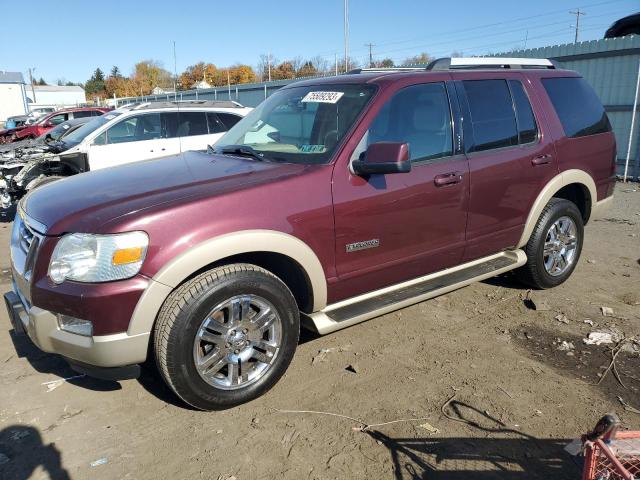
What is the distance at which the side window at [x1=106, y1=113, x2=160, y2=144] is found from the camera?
8.88m

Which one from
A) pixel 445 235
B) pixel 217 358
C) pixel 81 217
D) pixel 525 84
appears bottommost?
pixel 217 358

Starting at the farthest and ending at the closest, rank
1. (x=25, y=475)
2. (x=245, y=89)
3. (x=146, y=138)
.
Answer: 1. (x=245, y=89)
2. (x=146, y=138)
3. (x=25, y=475)

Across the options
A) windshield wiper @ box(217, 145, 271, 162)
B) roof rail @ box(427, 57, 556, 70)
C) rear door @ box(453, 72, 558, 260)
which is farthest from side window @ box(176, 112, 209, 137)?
rear door @ box(453, 72, 558, 260)

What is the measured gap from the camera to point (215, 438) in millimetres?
2818

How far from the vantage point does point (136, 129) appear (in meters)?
9.04

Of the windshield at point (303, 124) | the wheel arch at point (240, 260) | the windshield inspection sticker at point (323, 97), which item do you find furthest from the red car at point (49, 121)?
the wheel arch at point (240, 260)

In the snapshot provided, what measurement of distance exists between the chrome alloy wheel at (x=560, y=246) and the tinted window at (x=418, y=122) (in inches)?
63.5

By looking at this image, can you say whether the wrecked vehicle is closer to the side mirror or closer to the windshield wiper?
the windshield wiper

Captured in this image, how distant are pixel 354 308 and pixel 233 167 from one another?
1250mm

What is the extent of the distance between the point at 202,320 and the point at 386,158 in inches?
57.2

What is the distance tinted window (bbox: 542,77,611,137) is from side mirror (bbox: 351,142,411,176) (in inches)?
87.5

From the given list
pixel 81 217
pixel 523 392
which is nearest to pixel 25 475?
pixel 81 217

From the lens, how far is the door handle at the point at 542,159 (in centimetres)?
427

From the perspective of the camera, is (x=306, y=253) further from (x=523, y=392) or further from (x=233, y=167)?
(x=523, y=392)
